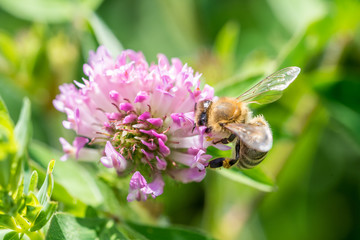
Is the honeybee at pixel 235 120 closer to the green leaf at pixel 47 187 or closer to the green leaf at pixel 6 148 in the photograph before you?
the green leaf at pixel 47 187

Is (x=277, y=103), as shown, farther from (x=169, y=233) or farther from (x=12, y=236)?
(x=12, y=236)

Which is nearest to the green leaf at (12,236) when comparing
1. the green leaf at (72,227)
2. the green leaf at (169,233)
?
the green leaf at (72,227)

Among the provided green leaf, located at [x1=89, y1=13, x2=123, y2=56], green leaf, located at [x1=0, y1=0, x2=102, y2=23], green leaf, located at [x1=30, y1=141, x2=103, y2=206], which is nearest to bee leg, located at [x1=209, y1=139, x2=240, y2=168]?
green leaf, located at [x1=30, y1=141, x2=103, y2=206]

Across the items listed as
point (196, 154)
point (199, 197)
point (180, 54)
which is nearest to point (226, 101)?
point (196, 154)

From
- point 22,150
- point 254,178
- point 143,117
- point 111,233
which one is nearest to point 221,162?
point 254,178

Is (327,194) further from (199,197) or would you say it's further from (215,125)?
(215,125)

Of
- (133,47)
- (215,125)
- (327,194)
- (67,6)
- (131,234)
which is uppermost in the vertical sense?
(67,6)
